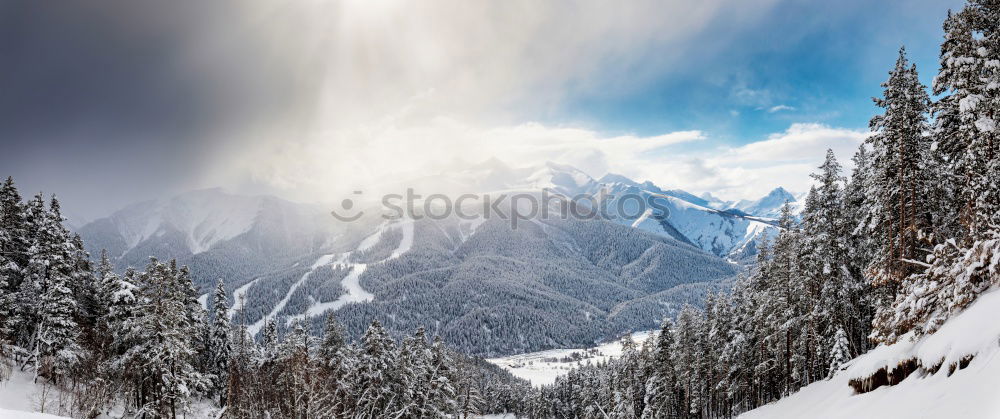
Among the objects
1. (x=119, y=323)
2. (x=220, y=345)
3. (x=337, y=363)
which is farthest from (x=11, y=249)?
(x=337, y=363)

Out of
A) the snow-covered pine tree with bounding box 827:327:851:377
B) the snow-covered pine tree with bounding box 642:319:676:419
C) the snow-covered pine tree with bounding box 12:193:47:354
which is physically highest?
the snow-covered pine tree with bounding box 12:193:47:354

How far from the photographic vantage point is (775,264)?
31.5 meters

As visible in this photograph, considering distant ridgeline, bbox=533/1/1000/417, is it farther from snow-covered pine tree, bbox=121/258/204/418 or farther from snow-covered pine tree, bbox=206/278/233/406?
snow-covered pine tree, bbox=206/278/233/406

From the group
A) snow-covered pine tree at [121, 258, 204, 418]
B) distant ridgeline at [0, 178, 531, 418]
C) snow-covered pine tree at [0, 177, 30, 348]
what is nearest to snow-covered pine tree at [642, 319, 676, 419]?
distant ridgeline at [0, 178, 531, 418]

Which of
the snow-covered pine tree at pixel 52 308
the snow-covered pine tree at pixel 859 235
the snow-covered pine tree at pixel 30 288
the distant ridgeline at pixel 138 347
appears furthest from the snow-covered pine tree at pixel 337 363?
the snow-covered pine tree at pixel 859 235

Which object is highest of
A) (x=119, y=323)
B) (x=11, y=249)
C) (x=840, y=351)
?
(x=11, y=249)

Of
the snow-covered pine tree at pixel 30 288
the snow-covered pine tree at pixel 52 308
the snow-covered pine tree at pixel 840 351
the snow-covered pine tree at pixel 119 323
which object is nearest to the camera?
the snow-covered pine tree at pixel 840 351

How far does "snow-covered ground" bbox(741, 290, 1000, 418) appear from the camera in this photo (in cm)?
750

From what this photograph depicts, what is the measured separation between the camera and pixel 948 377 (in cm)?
916

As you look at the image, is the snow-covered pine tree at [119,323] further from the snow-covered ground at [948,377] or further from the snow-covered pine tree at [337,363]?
the snow-covered ground at [948,377]

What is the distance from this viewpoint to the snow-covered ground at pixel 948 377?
750 centimetres

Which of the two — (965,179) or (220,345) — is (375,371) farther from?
(965,179)

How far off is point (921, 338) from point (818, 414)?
12.7ft

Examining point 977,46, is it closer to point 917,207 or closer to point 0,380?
point 917,207
